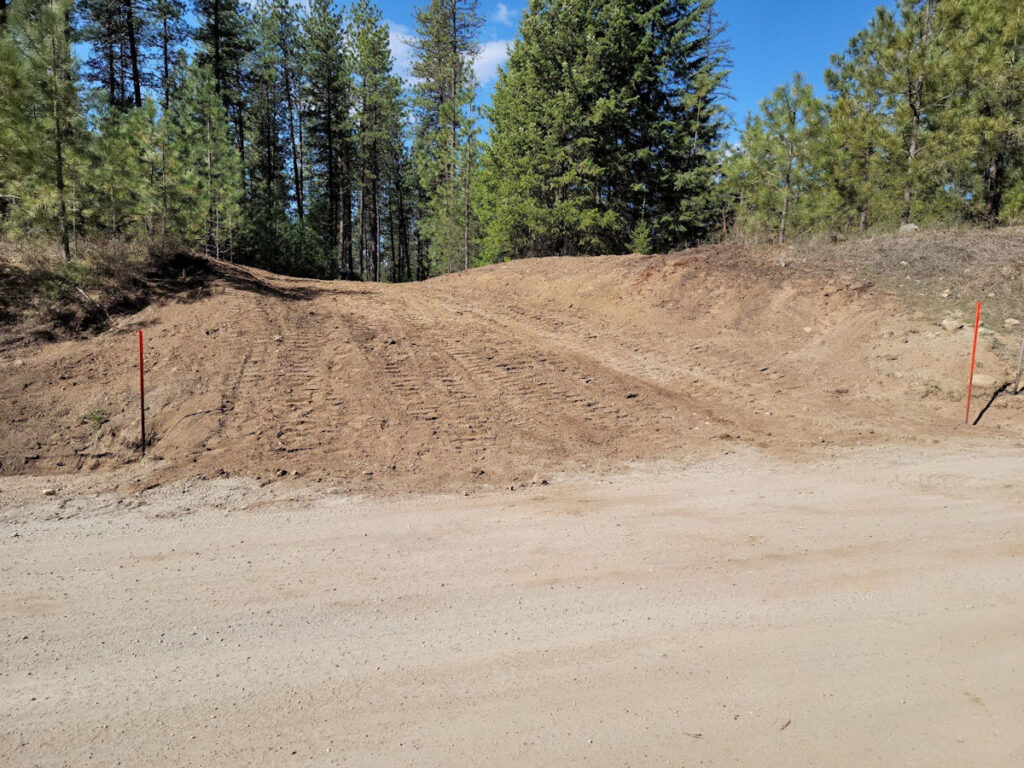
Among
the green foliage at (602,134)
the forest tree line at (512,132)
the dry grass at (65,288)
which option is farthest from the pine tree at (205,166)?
the green foliage at (602,134)

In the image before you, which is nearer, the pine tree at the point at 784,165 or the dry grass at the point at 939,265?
the dry grass at the point at 939,265

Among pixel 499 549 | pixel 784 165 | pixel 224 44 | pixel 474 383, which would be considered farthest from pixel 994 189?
pixel 224 44

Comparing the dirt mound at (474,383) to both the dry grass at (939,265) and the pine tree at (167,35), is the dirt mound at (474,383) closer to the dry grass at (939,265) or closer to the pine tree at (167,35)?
the dry grass at (939,265)

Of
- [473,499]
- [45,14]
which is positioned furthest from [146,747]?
[45,14]

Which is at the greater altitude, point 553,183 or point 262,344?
point 553,183

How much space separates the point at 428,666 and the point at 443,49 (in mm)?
35874

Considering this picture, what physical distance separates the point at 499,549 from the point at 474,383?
4.72 meters

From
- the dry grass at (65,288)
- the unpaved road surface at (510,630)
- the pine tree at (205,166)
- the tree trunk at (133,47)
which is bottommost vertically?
the unpaved road surface at (510,630)

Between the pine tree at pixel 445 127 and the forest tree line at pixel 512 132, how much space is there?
13cm

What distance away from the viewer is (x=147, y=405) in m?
7.54

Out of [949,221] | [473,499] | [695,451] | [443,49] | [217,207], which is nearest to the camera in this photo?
[473,499]

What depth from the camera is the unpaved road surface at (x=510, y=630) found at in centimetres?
259

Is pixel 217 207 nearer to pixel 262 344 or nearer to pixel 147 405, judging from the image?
pixel 262 344

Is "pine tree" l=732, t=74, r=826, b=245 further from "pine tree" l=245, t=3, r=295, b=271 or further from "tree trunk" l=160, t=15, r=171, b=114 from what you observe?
"tree trunk" l=160, t=15, r=171, b=114
